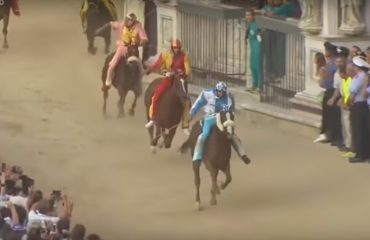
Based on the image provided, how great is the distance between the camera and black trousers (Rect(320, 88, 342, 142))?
2334 cm

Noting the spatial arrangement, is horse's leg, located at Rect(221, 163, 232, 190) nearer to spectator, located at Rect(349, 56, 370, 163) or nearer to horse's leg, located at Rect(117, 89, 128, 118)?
spectator, located at Rect(349, 56, 370, 163)

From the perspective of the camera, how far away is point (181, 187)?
22062 mm

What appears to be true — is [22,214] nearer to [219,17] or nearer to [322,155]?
[322,155]

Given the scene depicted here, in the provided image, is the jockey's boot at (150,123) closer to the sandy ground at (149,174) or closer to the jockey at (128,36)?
the sandy ground at (149,174)

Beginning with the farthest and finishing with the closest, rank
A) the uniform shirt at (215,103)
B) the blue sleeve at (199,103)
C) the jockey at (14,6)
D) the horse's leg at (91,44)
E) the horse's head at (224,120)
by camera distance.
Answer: the jockey at (14,6), the horse's leg at (91,44), the blue sleeve at (199,103), the uniform shirt at (215,103), the horse's head at (224,120)

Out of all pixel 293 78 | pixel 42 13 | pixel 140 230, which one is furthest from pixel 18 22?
pixel 140 230

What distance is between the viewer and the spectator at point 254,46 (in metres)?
25.7

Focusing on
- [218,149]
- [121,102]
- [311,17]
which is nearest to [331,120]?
[311,17]

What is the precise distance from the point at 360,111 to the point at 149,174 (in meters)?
2.98

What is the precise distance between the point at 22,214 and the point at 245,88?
9.64 m

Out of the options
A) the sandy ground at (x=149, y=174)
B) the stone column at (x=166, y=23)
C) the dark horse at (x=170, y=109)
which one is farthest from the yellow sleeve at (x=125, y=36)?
the stone column at (x=166, y=23)

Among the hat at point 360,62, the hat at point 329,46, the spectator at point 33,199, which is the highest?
the spectator at point 33,199

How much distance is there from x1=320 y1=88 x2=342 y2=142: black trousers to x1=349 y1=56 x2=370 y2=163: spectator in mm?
760

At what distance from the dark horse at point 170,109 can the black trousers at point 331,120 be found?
2.05 m
